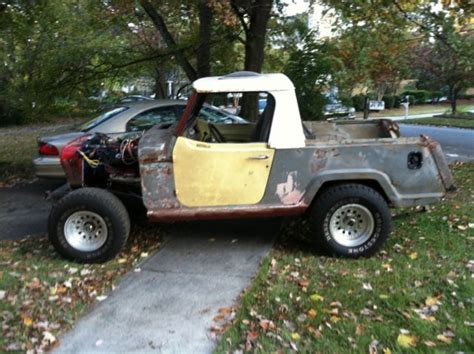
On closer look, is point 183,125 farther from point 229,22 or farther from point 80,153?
point 229,22

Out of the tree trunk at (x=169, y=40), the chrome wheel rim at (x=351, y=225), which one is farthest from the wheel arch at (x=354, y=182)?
the tree trunk at (x=169, y=40)

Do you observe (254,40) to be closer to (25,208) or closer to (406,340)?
(25,208)

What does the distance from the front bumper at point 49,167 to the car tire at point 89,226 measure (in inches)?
113

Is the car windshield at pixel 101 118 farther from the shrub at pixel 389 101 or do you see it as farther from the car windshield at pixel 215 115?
the shrub at pixel 389 101

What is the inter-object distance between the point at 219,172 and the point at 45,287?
183 cm

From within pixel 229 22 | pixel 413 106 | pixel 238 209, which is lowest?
pixel 413 106

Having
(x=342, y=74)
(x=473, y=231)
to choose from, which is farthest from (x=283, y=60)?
(x=473, y=231)

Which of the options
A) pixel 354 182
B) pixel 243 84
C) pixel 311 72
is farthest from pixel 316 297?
pixel 311 72

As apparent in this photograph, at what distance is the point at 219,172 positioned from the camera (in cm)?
540

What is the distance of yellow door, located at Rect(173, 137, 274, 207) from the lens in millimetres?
5379

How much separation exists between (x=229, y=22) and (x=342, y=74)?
402 centimetres

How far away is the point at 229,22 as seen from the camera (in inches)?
395

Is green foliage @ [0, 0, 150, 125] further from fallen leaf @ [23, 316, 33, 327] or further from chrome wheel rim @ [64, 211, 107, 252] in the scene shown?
fallen leaf @ [23, 316, 33, 327]

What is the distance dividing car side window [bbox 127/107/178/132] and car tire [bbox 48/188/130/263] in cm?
281
